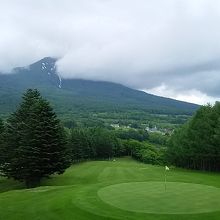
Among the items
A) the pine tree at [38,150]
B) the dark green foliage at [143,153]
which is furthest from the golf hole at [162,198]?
the dark green foliage at [143,153]

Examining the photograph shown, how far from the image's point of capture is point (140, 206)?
87.1 ft

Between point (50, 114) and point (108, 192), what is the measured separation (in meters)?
21.2

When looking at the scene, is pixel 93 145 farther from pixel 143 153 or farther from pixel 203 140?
pixel 203 140

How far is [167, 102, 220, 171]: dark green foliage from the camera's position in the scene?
62062 mm

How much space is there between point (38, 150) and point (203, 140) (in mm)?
26004

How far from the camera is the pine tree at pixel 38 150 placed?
4888 cm

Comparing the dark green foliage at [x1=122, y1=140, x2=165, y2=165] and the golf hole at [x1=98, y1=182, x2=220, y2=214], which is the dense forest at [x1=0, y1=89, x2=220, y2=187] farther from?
the dark green foliage at [x1=122, y1=140, x2=165, y2=165]

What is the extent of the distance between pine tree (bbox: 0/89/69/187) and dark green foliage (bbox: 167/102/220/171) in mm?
22099

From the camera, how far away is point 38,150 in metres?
48.8

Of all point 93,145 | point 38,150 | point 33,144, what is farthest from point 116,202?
point 93,145

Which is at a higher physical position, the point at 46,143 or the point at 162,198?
the point at 46,143

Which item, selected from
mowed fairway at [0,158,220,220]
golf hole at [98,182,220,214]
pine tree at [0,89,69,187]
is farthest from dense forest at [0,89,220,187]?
golf hole at [98,182,220,214]

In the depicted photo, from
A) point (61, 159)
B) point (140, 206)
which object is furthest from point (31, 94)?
point (140, 206)

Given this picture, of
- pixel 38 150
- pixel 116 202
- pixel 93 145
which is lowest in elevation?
pixel 116 202
